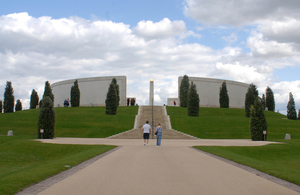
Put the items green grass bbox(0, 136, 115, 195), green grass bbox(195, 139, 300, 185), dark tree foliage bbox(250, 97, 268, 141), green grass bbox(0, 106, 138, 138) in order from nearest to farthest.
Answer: green grass bbox(0, 136, 115, 195) → green grass bbox(195, 139, 300, 185) → dark tree foliage bbox(250, 97, 268, 141) → green grass bbox(0, 106, 138, 138)

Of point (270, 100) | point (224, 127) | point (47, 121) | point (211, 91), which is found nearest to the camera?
point (47, 121)

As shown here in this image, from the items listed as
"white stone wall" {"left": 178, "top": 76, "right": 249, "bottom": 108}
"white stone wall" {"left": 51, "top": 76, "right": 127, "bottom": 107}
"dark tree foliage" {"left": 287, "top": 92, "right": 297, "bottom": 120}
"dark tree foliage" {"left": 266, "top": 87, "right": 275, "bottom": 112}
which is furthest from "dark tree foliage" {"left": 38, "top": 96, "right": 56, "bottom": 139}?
"dark tree foliage" {"left": 266, "top": 87, "right": 275, "bottom": 112}

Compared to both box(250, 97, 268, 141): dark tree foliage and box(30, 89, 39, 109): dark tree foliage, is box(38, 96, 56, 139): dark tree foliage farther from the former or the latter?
box(30, 89, 39, 109): dark tree foliage

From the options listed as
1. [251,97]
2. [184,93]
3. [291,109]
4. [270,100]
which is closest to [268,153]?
[251,97]

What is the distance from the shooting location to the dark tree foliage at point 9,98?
1715 inches

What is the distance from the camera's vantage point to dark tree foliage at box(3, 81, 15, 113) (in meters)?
43.6

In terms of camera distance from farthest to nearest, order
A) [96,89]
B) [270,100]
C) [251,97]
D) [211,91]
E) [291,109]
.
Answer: [211,91] < [96,89] < [270,100] < [251,97] < [291,109]

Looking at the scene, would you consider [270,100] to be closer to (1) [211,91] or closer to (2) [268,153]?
(1) [211,91]

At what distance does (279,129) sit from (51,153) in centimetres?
2510

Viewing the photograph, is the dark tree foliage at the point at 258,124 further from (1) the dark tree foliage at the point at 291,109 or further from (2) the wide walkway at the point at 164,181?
(1) the dark tree foliage at the point at 291,109

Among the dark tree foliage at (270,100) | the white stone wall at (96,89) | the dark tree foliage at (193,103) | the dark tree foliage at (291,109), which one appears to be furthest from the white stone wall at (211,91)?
the dark tree foliage at (193,103)

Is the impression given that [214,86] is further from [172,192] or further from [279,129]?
[172,192]

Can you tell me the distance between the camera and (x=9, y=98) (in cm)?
4378

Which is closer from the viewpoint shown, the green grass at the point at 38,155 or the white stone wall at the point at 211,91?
the green grass at the point at 38,155
